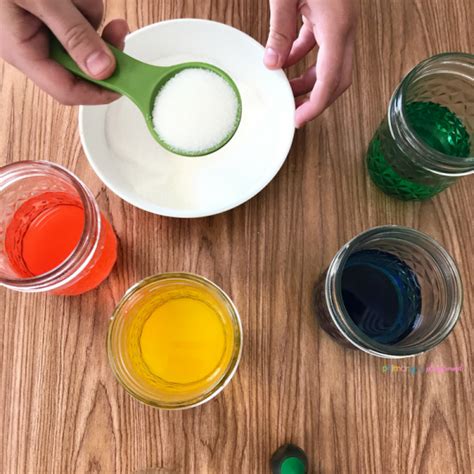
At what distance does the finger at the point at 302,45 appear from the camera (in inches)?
27.0

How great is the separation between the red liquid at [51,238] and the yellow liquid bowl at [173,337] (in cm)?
7

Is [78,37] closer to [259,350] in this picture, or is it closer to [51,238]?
[51,238]

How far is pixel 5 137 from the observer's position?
70 centimetres

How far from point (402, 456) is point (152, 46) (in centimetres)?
66

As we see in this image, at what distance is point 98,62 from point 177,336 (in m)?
0.35

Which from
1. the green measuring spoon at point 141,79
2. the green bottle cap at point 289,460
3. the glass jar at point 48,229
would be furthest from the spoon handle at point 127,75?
the green bottle cap at point 289,460

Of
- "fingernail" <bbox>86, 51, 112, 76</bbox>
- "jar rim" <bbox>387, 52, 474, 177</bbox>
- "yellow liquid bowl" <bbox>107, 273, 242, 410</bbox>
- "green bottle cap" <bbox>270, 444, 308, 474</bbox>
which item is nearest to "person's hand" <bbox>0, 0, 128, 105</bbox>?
"fingernail" <bbox>86, 51, 112, 76</bbox>

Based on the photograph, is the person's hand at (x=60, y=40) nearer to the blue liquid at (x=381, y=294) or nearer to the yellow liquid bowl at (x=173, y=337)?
the yellow liquid bowl at (x=173, y=337)

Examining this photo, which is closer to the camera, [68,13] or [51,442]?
[68,13]

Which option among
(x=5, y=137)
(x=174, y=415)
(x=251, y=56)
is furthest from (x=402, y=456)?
(x=5, y=137)

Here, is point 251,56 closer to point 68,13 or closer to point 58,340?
point 68,13

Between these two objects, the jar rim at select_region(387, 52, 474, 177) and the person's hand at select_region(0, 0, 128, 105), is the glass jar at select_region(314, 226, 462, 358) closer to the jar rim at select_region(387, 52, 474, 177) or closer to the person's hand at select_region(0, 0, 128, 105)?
the jar rim at select_region(387, 52, 474, 177)

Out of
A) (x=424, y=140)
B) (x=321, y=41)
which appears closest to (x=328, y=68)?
(x=321, y=41)

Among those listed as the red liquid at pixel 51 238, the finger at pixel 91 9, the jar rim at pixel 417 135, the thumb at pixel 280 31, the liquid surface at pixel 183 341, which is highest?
the finger at pixel 91 9
